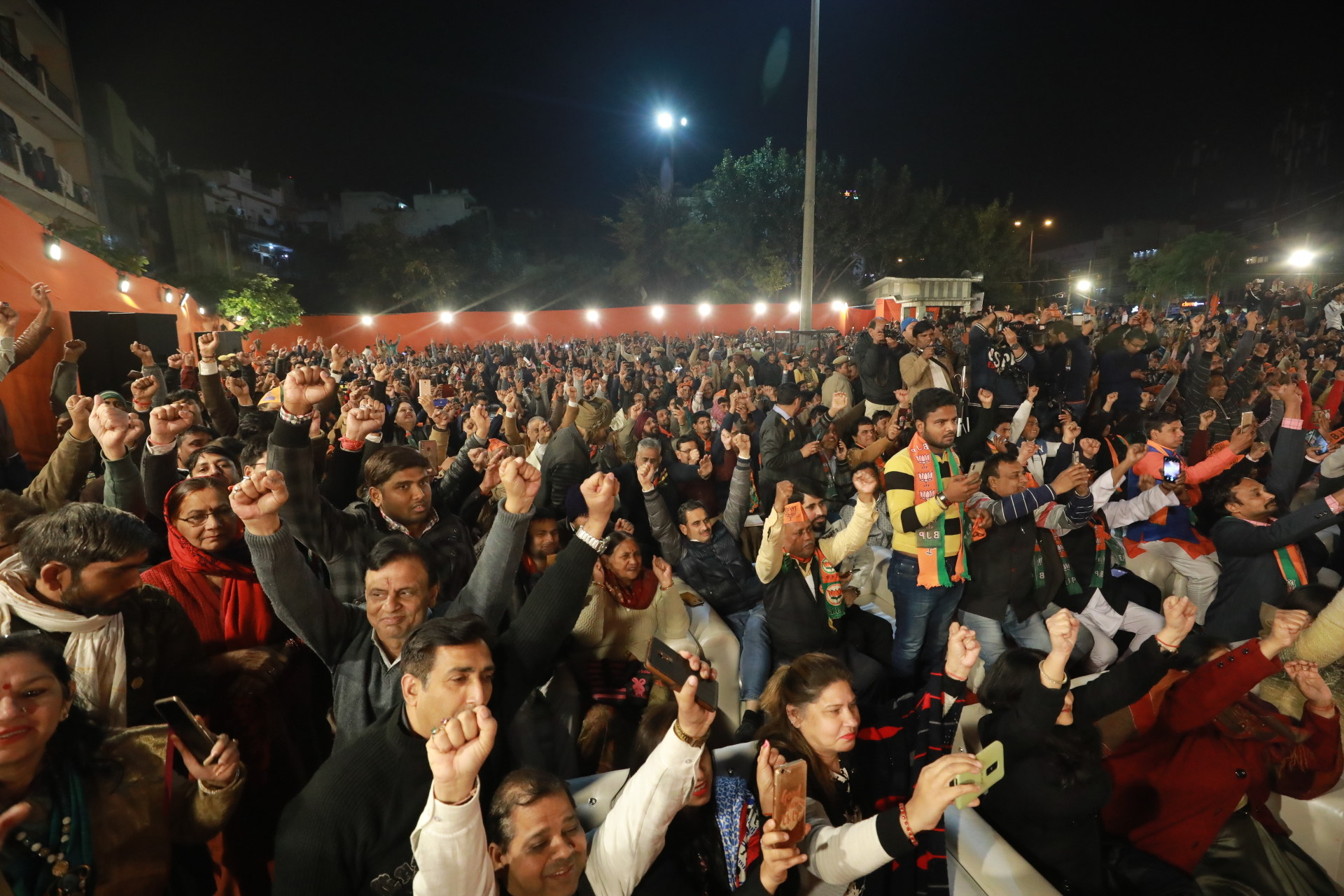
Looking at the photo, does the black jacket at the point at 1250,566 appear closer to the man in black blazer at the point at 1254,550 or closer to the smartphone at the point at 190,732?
the man in black blazer at the point at 1254,550

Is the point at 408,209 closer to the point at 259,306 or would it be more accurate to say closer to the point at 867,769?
the point at 259,306

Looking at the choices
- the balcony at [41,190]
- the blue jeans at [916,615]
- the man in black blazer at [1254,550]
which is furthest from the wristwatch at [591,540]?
the balcony at [41,190]

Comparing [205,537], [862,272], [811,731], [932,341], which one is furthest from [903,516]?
[862,272]

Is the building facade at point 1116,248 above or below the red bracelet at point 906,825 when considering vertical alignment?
above

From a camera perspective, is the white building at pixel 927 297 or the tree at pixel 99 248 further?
the white building at pixel 927 297

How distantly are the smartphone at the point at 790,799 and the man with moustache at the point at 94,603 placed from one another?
6.00ft

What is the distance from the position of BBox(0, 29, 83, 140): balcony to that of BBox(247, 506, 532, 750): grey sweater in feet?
79.6

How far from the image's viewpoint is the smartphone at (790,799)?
5.15 feet

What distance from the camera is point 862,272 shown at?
34.1m

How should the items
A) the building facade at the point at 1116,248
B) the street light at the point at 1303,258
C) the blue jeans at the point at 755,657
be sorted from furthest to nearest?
the building facade at the point at 1116,248
the street light at the point at 1303,258
the blue jeans at the point at 755,657

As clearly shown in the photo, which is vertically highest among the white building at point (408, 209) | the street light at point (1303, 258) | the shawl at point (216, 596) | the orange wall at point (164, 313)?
the white building at point (408, 209)

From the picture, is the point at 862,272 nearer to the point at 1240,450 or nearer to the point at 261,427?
the point at 1240,450

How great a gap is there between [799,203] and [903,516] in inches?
1149

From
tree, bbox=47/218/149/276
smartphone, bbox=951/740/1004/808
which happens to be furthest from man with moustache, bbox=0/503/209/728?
tree, bbox=47/218/149/276
